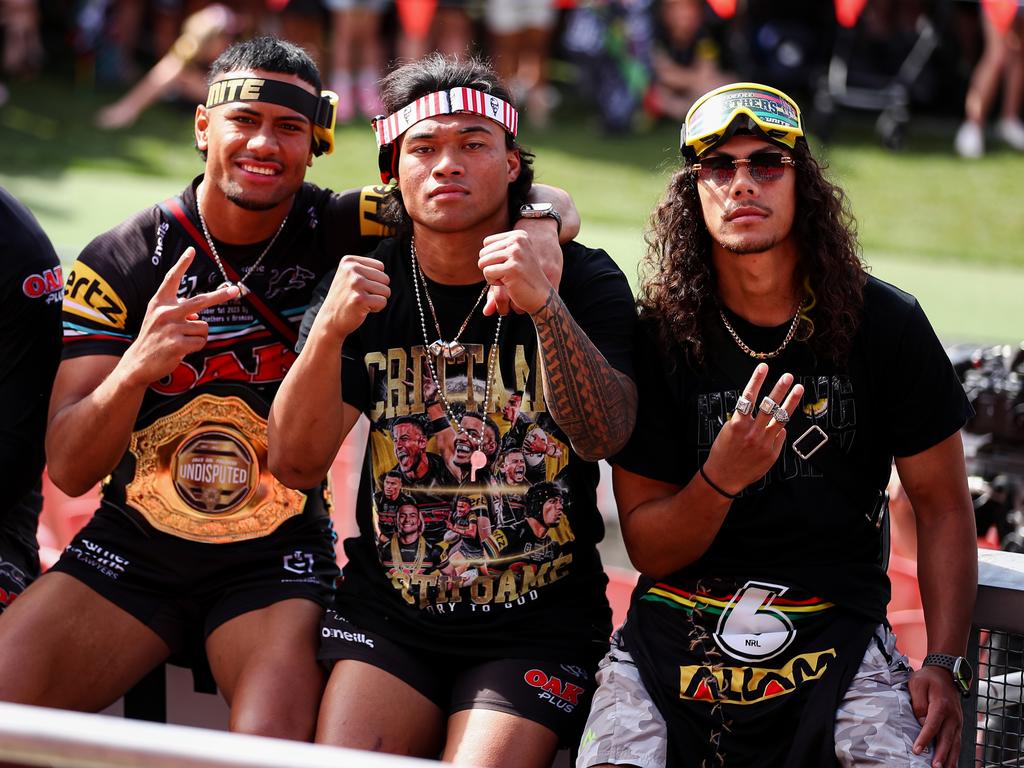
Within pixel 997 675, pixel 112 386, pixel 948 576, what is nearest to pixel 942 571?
pixel 948 576

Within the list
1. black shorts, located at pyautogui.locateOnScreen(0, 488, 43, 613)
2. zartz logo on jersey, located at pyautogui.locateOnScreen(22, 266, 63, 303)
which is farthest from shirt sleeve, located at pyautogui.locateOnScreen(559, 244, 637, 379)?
black shorts, located at pyautogui.locateOnScreen(0, 488, 43, 613)

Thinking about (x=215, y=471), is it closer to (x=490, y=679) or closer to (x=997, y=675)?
(x=490, y=679)

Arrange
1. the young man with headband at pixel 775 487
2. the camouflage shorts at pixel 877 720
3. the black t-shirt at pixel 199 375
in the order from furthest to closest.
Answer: the black t-shirt at pixel 199 375 → the young man with headband at pixel 775 487 → the camouflage shorts at pixel 877 720

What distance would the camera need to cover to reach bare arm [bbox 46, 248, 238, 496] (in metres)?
2.99

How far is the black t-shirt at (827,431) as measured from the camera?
2797mm

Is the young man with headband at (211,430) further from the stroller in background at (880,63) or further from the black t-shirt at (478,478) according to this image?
the stroller in background at (880,63)

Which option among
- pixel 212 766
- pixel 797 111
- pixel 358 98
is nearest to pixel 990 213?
pixel 358 98

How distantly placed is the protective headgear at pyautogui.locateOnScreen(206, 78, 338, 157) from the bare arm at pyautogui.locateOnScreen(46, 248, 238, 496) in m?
0.58

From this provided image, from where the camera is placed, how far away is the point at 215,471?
3361mm

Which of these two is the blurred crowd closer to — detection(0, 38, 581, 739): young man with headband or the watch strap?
detection(0, 38, 581, 739): young man with headband

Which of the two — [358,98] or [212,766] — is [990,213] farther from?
[212,766]

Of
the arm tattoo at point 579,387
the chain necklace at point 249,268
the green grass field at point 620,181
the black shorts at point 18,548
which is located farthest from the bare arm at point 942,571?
the green grass field at point 620,181

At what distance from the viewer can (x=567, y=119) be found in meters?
13.8

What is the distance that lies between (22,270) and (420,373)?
127cm
